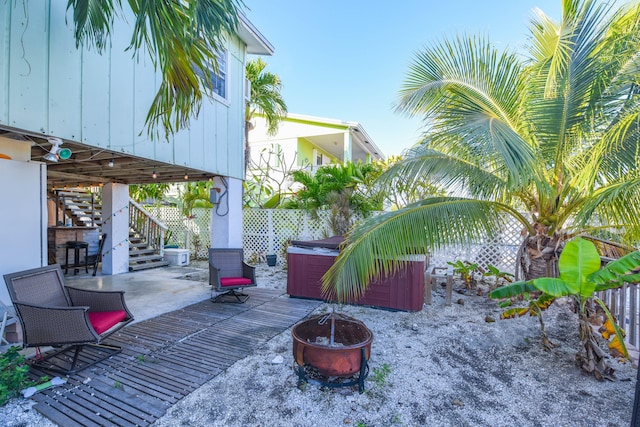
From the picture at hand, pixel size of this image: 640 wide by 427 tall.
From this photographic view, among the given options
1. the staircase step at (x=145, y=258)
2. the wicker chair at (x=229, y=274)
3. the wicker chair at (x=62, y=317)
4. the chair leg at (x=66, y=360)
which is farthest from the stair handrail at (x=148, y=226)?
the chair leg at (x=66, y=360)

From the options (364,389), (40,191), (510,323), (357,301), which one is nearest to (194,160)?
(40,191)

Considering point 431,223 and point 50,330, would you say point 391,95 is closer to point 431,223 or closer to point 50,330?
point 431,223

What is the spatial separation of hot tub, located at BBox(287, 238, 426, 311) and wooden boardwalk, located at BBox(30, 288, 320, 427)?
600 mm

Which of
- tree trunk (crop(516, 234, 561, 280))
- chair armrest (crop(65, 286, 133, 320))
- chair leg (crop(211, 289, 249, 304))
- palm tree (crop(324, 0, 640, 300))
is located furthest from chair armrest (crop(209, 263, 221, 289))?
tree trunk (crop(516, 234, 561, 280))

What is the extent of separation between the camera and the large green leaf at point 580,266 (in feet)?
10.4

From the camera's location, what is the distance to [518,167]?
130 inches

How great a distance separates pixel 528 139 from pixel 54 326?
6.63 m

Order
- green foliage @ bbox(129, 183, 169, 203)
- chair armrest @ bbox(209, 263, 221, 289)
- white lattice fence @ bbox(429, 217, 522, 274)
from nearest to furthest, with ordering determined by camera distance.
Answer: chair armrest @ bbox(209, 263, 221, 289) → white lattice fence @ bbox(429, 217, 522, 274) → green foliage @ bbox(129, 183, 169, 203)

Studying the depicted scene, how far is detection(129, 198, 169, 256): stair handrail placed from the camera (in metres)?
10.1

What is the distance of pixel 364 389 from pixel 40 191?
497 cm

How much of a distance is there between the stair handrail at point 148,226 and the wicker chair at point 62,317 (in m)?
6.50

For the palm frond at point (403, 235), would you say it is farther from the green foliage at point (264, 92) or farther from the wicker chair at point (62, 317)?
the green foliage at point (264, 92)

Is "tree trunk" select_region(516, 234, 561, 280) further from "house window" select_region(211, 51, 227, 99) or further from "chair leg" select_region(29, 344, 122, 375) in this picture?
"house window" select_region(211, 51, 227, 99)

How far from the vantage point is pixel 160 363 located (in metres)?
3.49
